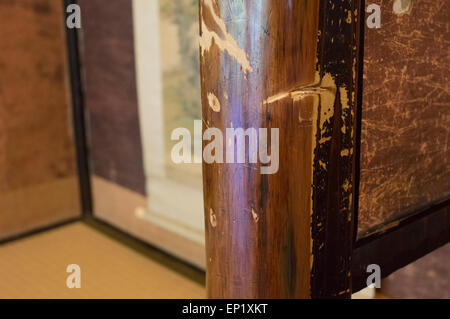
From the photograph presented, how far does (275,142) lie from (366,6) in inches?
11.1

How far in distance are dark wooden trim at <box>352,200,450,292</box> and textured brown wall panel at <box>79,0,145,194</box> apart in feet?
5.28

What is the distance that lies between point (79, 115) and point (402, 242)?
2.16m

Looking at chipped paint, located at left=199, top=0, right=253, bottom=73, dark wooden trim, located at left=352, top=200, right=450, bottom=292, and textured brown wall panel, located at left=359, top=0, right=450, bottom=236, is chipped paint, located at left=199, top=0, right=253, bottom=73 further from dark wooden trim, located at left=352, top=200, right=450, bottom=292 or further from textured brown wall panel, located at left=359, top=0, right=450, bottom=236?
dark wooden trim, located at left=352, top=200, right=450, bottom=292

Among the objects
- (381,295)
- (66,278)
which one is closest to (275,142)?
(381,295)

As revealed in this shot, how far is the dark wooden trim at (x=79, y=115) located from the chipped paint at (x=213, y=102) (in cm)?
213

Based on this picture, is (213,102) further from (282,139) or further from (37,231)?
(37,231)

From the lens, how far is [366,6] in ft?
2.35

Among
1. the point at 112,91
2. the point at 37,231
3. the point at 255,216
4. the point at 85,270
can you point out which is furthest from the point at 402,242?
the point at 37,231

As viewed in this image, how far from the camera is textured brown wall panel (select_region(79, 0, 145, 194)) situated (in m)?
2.27

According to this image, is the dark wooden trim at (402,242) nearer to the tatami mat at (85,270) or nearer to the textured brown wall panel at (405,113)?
the textured brown wall panel at (405,113)

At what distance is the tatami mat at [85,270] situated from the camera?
2021mm

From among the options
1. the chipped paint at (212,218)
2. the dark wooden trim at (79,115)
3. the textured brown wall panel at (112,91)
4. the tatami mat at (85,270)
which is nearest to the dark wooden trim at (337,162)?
the chipped paint at (212,218)

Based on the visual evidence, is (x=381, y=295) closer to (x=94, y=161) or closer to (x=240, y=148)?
(x=240, y=148)

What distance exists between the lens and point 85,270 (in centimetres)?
223
